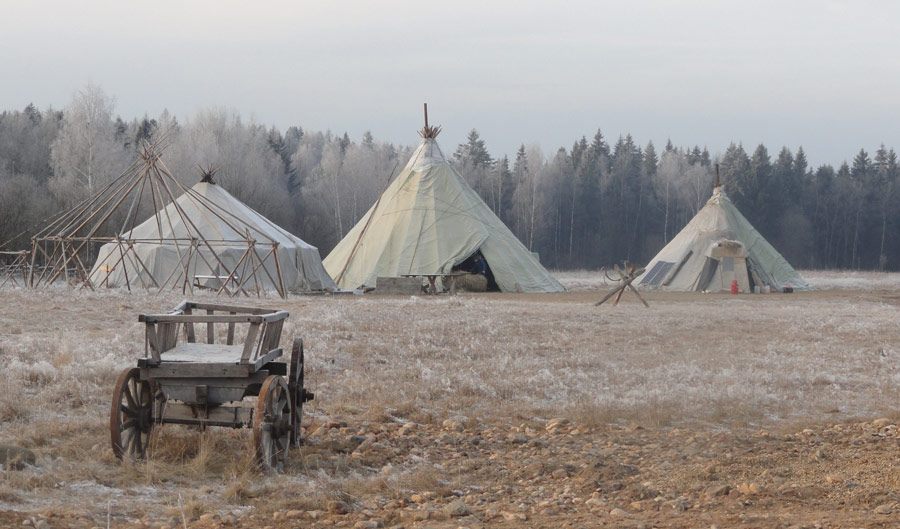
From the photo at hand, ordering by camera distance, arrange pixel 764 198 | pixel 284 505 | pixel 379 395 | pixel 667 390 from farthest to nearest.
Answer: pixel 764 198, pixel 667 390, pixel 379 395, pixel 284 505

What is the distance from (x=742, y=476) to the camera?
852 cm

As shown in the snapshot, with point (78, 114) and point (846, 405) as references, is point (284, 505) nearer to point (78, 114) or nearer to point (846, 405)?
point (846, 405)

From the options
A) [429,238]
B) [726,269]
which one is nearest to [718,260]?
[726,269]

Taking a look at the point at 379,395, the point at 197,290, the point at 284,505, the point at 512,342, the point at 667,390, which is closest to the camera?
the point at 284,505

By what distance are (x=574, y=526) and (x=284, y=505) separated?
215 cm

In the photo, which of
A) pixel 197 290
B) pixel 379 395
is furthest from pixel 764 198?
pixel 379 395

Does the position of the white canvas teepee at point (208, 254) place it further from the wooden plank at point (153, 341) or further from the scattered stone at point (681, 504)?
the scattered stone at point (681, 504)

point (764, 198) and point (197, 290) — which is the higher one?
point (764, 198)

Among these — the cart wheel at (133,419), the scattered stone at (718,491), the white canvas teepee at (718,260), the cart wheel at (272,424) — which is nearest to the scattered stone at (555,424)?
the scattered stone at (718,491)

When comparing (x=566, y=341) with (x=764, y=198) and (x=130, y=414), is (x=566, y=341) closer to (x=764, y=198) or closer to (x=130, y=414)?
(x=130, y=414)

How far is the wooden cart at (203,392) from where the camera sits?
812 cm

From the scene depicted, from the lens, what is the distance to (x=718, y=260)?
41.5m

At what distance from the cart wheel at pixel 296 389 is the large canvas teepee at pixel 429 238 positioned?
26590mm

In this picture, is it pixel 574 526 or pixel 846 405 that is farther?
pixel 846 405
